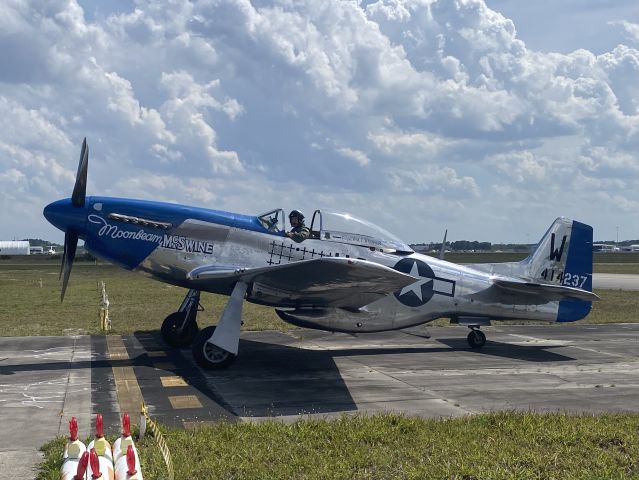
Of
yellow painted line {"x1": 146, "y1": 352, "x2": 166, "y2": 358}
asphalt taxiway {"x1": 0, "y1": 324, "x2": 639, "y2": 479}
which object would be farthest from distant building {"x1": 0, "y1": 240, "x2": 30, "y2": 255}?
yellow painted line {"x1": 146, "y1": 352, "x2": 166, "y2": 358}

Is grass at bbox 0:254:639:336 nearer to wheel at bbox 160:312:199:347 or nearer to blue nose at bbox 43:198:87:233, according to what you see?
wheel at bbox 160:312:199:347

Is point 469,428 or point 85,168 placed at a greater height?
point 85,168

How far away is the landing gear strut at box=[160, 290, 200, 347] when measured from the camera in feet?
42.7

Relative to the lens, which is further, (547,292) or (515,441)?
(547,292)

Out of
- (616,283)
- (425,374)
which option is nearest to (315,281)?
(425,374)

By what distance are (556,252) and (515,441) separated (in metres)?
8.67

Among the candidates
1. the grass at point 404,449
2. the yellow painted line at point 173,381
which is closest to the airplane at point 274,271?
the yellow painted line at point 173,381

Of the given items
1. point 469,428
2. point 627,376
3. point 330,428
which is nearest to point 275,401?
point 330,428

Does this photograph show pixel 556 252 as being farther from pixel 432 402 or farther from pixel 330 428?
pixel 330 428

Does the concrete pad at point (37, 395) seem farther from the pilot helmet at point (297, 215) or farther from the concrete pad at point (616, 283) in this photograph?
the concrete pad at point (616, 283)

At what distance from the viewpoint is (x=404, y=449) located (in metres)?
5.87

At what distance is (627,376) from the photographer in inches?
406

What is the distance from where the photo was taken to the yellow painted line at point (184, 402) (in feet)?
26.2

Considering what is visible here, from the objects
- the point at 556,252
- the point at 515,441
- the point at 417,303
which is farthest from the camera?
the point at 556,252
